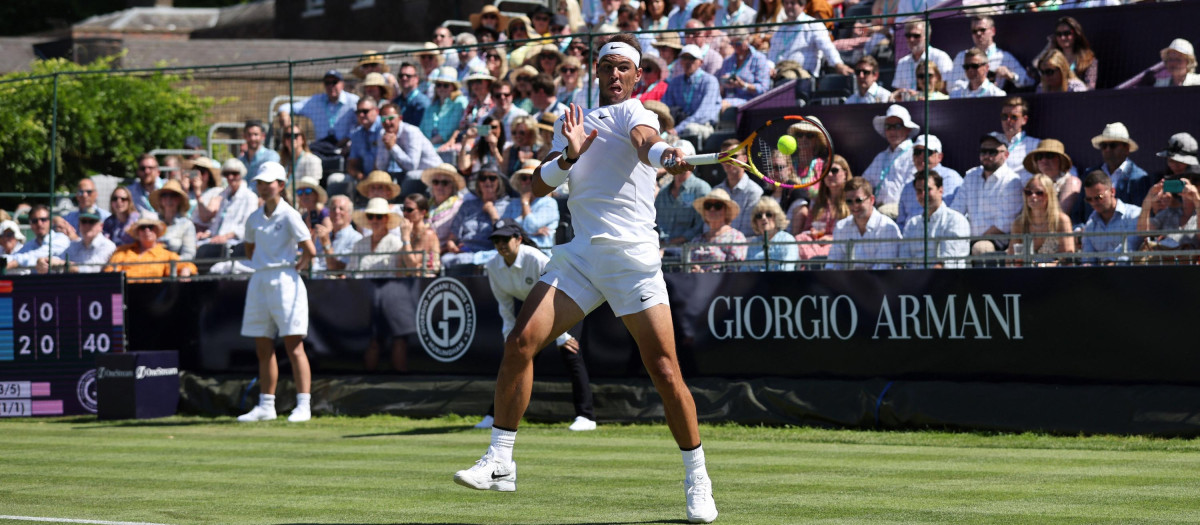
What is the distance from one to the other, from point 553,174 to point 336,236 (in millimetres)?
8713

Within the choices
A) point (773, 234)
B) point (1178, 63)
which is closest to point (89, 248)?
point (773, 234)

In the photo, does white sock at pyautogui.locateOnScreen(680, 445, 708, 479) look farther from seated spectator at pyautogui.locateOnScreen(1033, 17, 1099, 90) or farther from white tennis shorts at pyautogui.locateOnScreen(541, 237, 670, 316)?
seated spectator at pyautogui.locateOnScreen(1033, 17, 1099, 90)

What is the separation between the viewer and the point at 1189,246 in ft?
→ 36.5

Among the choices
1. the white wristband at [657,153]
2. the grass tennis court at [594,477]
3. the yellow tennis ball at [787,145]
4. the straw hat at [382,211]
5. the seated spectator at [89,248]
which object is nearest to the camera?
the white wristband at [657,153]

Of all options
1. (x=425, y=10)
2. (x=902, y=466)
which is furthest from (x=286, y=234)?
(x=425, y=10)

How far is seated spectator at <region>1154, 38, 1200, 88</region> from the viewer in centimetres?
1192

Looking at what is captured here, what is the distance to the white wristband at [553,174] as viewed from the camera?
7066 mm

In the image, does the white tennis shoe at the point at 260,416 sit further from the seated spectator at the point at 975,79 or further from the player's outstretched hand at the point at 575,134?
the player's outstretched hand at the point at 575,134

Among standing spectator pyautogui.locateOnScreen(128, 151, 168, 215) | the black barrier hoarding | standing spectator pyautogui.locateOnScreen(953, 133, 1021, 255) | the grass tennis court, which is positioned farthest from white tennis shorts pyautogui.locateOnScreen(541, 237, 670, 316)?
standing spectator pyautogui.locateOnScreen(128, 151, 168, 215)

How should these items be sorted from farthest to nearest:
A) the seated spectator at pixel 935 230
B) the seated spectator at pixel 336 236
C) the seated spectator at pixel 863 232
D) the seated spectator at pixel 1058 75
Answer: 1. the seated spectator at pixel 336 236
2. the seated spectator at pixel 1058 75
3. the seated spectator at pixel 863 232
4. the seated spectator at pixel 935 230

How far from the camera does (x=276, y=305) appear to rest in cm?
1357

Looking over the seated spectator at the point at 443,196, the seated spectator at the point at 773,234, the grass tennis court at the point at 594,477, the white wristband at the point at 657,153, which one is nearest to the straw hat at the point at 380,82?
the seated spectator at the point at 443,196

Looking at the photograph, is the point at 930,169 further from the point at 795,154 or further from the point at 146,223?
the point at 146,223

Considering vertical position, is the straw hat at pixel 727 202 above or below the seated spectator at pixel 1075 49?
below
